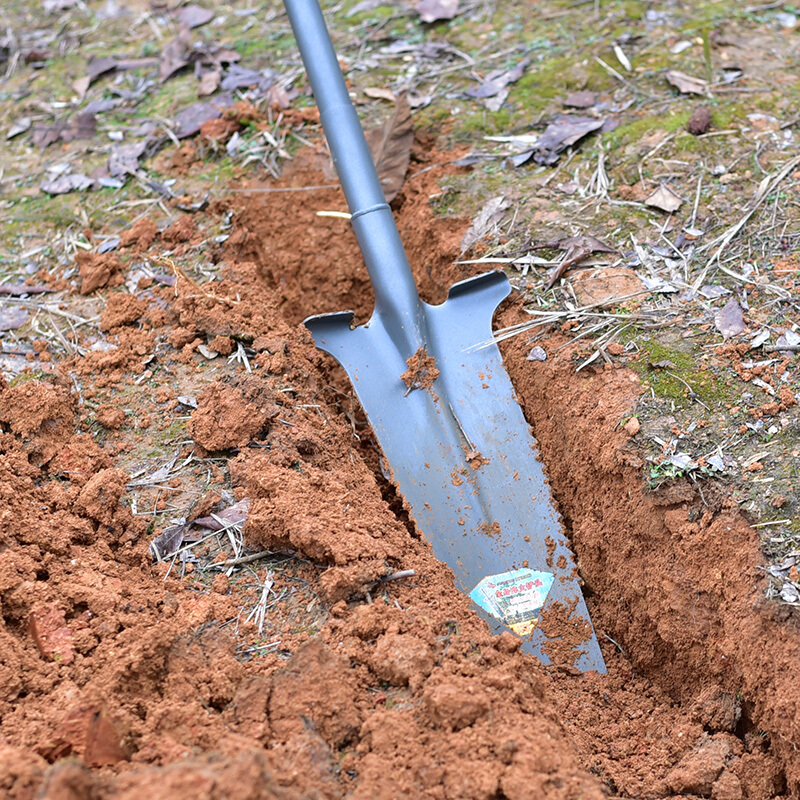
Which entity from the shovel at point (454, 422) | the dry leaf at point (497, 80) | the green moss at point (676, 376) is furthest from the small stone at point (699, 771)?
the dry leaf at point (497, 80)

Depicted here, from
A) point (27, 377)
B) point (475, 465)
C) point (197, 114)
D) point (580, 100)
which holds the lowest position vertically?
point (475, 465)

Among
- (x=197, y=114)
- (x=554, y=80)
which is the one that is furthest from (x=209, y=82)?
(x=554, y=80)

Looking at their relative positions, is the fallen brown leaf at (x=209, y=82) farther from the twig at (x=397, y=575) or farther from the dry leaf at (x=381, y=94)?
the twig at (x=397, y=575)

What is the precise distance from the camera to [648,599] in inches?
92.6

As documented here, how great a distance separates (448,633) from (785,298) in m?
1.63

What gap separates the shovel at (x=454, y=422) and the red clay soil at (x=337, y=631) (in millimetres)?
96

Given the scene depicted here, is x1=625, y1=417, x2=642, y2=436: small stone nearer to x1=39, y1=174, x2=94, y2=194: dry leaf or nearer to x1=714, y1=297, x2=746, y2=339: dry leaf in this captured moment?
x1=714, y1=297, x2=746, y2=339: dry leaf

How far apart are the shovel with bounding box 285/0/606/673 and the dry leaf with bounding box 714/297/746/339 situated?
723 mm

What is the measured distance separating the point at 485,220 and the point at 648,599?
1.63 meters

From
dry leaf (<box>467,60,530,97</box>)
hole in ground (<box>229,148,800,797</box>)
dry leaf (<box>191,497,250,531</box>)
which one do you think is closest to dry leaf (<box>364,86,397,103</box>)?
dry leaf (<box>467,60,530,97</box>)

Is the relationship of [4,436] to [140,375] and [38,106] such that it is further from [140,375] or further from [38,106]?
[38,106]

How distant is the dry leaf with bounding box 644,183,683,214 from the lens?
10.1ft

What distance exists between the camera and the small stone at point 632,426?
7.96ft

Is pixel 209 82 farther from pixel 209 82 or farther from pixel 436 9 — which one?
pixel 436 9
